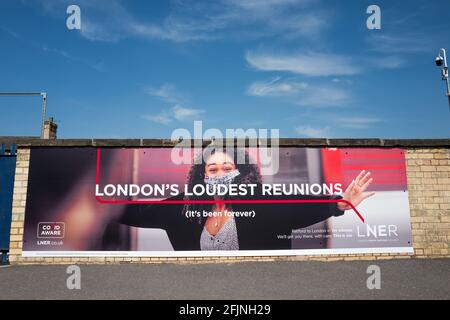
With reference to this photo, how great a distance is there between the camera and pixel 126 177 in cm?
865

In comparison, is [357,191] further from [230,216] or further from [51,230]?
[51,230]

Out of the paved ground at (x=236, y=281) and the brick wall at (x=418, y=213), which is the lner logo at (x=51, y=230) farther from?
the paved ground at (x=236, y=281)

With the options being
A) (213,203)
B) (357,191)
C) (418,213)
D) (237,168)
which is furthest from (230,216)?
(418,213)

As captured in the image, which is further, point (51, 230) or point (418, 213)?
point (418, 213)

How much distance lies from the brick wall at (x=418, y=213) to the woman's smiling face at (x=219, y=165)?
220 cm

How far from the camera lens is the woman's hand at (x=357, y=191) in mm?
8664

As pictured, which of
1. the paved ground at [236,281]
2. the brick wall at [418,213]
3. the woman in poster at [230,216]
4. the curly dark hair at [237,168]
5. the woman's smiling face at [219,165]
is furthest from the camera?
the woman's smiling face at [219,165]

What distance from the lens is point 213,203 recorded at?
8.58 meters

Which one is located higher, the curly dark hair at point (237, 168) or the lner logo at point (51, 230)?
→ the curly dark hair at point (237, 168)

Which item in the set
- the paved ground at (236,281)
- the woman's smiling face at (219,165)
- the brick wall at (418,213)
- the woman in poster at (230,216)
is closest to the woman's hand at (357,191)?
the woman in poster at (230,216)

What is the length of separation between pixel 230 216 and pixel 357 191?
11.4ft

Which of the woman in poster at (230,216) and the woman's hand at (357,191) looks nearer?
the woman in poster at (230,216)

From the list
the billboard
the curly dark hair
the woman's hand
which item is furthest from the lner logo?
the woman's hand

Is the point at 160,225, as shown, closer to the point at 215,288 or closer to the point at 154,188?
the point at 154,188
